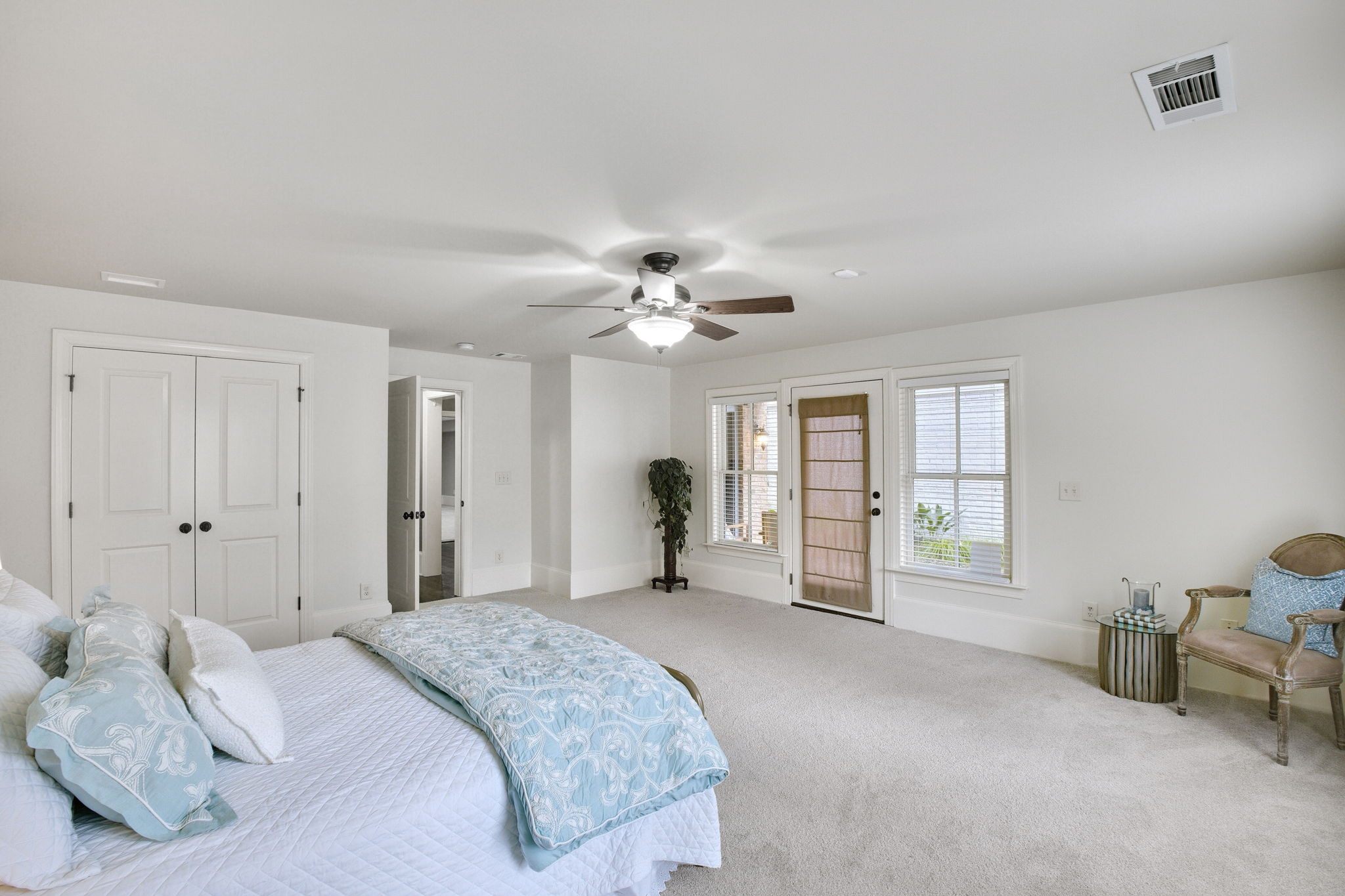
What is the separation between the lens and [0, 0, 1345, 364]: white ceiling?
4.77 feet

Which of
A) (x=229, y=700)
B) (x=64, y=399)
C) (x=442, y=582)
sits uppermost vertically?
(x=64, y=399)

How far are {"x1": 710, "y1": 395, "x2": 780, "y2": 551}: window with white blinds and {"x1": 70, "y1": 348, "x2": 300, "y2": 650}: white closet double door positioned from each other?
12.2ft

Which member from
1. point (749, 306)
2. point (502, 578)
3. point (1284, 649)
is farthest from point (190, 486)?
point (1284, 649)

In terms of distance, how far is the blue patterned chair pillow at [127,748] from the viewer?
1230 mm

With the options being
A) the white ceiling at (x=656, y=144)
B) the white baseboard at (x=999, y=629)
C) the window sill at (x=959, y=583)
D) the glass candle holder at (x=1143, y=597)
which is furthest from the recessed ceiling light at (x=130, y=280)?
the glass candle holder at (x=1143, y=597)

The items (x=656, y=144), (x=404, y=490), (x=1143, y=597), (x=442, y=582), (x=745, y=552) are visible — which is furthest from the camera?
(x=442, y=582)

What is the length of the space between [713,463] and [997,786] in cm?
413

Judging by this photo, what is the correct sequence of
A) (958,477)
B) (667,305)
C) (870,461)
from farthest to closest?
1. (870,461)
2. (958,477)
3. (667,305)

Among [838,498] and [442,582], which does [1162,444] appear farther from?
[442,582]

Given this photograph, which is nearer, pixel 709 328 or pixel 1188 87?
pixel 1188 87

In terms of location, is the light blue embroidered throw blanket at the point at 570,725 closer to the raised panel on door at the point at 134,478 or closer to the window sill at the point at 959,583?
Result: the raised panel on door at the point at 134,478

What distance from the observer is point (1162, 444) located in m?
3.84

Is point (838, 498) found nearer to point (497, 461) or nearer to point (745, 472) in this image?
point (745, 472)

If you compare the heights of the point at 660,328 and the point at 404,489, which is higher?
the point at 660,328
